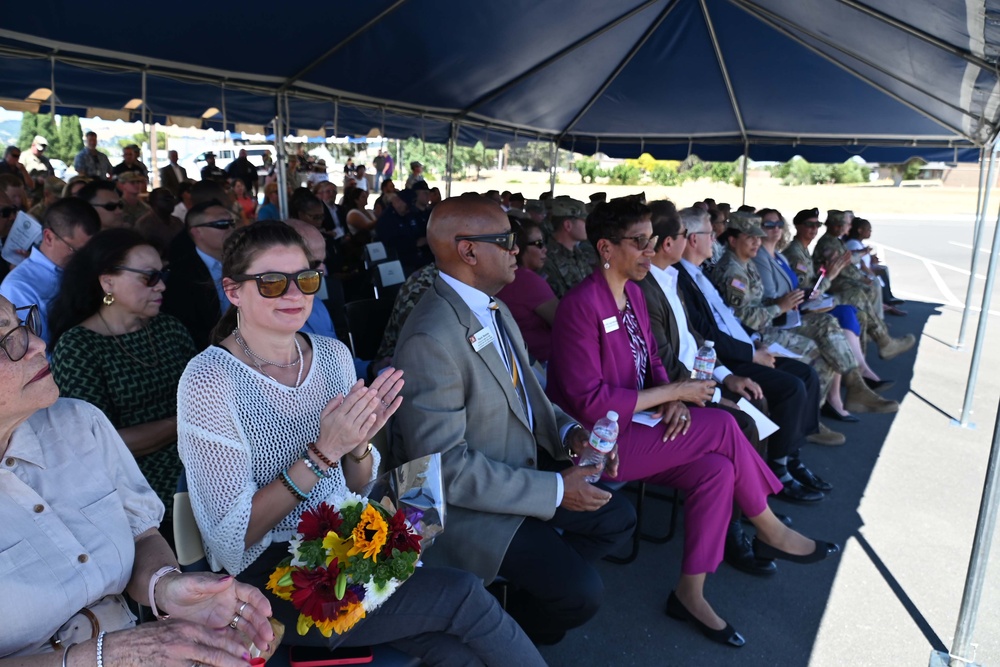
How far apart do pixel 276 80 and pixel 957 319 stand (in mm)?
9472

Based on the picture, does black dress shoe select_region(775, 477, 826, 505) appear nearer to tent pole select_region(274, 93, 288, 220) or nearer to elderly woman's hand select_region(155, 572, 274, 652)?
elderly woman's hand select_region(155, 572, 274, 652)

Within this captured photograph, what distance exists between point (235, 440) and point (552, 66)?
6.52 meters

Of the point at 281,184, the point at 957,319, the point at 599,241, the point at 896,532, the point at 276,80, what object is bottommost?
the point at 896,532

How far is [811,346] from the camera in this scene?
16.8ft

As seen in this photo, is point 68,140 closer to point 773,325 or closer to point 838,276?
point 838,276

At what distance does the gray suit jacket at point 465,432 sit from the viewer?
2248 millimetres

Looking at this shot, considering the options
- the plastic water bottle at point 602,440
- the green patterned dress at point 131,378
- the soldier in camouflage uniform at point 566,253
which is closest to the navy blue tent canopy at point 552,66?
the soldier in camouflage uniform at point 566,253

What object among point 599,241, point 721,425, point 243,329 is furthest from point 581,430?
point 243,329

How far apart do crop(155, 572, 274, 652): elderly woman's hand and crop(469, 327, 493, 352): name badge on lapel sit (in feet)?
3.71

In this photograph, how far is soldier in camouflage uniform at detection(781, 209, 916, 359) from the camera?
6.65m

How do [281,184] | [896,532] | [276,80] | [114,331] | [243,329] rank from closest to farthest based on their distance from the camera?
[243,329] → [114,331] → [896,532] → [276,80] → [281,184]

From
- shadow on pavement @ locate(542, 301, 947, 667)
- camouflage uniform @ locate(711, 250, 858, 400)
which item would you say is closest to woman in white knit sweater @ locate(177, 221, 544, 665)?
shadow on pavement @ locate(542, 301, 947, 667)

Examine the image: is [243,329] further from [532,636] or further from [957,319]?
[957,319]

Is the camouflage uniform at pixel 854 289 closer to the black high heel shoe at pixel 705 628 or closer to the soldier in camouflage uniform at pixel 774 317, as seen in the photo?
the soldier in camouflage uniform at pixel 774 317
